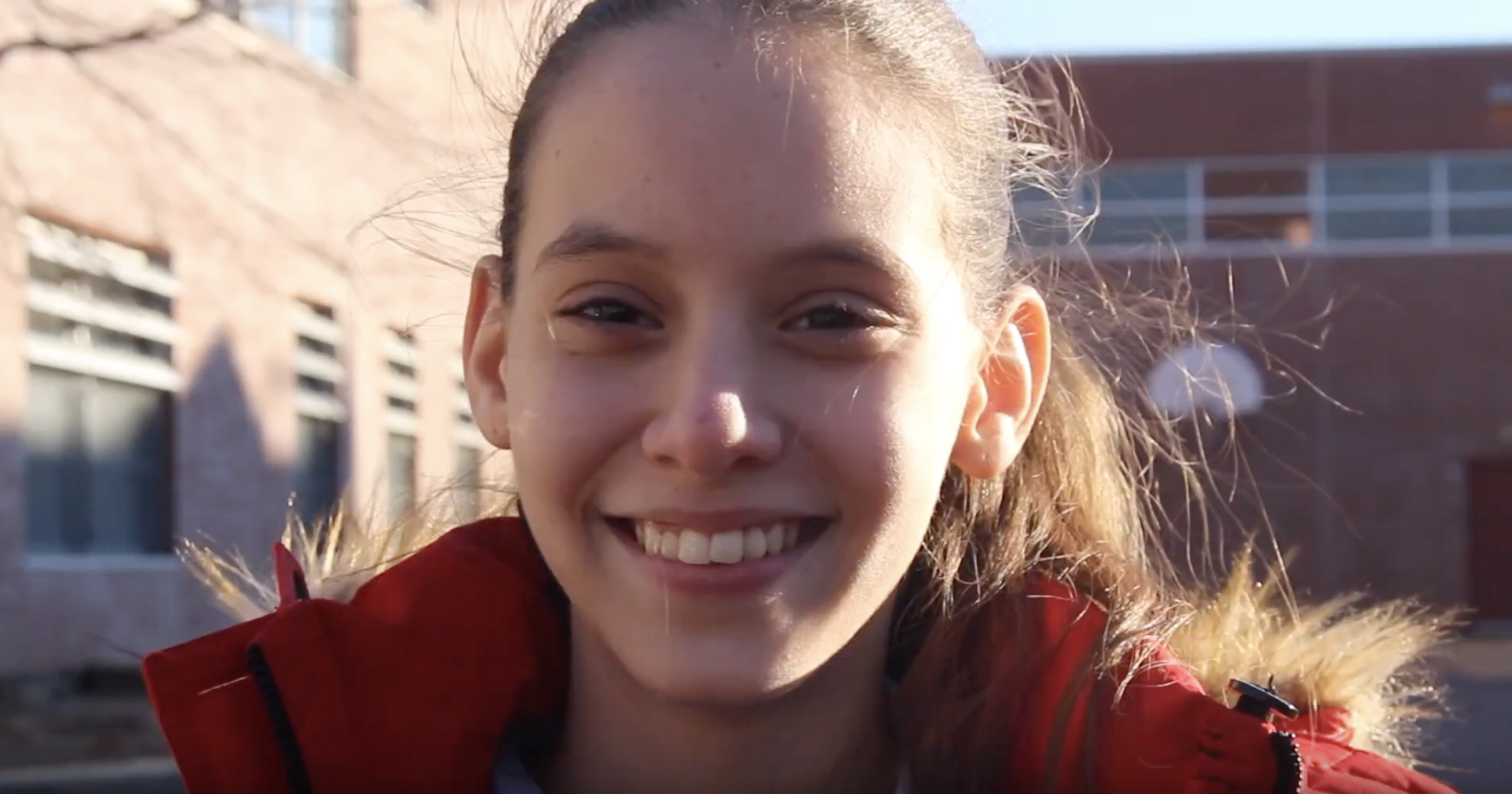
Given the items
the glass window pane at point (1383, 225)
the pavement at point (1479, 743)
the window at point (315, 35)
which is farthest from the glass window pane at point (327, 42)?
the glass window pane at point (1383, 225)

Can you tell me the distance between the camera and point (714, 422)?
1563 millimetres

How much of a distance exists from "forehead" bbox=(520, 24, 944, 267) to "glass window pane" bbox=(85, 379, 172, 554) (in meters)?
9.47

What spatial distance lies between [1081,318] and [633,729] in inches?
35.1

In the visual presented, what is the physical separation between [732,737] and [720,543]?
31 cm

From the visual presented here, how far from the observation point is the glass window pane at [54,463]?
9719 mm

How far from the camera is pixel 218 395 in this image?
11609 millimetres

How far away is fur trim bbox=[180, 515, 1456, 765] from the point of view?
→ 204cm

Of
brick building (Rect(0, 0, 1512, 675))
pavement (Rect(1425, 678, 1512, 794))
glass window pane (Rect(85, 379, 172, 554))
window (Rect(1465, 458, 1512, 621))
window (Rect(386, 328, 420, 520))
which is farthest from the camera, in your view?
window (Rect(1465, 458, 1512, 621))

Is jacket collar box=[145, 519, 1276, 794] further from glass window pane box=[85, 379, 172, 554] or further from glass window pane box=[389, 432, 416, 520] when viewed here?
glass window pane box=[389, 432, 416, 520]

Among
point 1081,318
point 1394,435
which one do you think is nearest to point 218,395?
point 1081,318

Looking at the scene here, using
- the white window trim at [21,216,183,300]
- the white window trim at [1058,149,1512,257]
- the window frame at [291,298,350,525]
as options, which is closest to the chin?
the white window trim at [21,216,183,300]

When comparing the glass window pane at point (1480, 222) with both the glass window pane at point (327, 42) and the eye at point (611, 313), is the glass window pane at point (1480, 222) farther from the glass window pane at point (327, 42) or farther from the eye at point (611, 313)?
the eye at point (611, 313)

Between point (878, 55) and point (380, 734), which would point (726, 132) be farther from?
point (380, 734)

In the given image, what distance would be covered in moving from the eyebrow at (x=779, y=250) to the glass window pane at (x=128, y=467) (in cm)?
949
